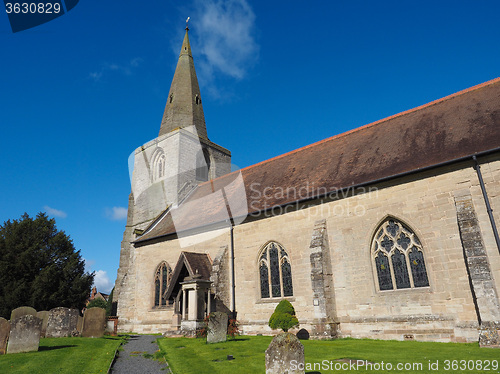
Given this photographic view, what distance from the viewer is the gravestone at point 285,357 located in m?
6.53

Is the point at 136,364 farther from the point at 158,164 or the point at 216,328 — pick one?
the point at 158,164

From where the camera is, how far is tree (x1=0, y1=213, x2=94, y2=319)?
23453mm

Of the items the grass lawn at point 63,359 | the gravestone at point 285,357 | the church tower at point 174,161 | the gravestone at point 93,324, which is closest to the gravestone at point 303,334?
the grass lawn at point 63,359

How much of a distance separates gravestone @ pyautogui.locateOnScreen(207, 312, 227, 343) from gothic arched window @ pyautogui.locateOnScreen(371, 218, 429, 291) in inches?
252

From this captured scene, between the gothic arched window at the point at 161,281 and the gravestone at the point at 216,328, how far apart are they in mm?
7832

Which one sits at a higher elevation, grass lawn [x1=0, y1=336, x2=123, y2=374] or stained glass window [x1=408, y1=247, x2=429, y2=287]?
stained glass window [x1=408, y1=247, x2=429, y2=287]

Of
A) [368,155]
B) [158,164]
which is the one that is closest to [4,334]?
[368,155]

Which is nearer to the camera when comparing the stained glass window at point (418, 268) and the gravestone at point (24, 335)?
the gravestone at point (24, 335)

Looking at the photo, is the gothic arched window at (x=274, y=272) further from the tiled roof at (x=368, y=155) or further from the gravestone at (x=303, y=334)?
the tiled roof at (x=368, y=155)

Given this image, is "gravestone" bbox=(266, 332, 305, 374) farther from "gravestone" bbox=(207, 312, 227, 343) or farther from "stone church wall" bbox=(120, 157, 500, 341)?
"stone church wall" bbox=(120, 157, 500, 341)

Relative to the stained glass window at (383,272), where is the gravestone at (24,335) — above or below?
below

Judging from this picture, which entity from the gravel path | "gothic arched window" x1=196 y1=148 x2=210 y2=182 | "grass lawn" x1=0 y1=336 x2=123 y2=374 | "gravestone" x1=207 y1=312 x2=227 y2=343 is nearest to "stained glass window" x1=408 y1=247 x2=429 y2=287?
"gravestone" x1=207 y1=312 x2=227 y2=343

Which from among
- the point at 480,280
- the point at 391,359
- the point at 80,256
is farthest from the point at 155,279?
the point at 480,280

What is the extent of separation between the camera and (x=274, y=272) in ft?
53.1
